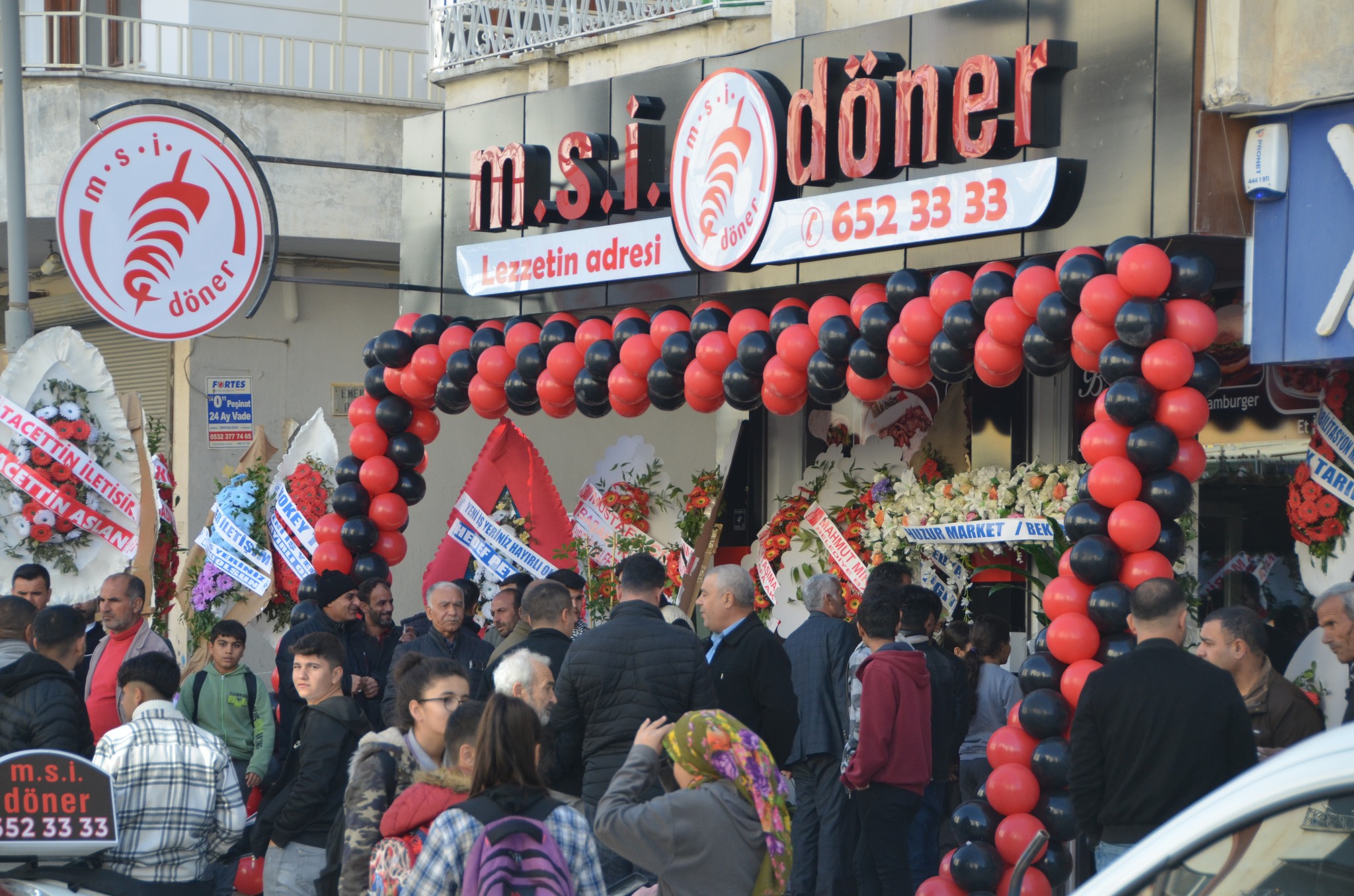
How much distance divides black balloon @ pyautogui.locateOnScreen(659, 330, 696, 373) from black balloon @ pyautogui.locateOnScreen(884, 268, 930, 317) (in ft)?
5.16

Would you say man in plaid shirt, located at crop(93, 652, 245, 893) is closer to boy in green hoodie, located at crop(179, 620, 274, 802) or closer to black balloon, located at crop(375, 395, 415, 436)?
boy in green hoodie, located at crop(179, 620, 274, 802)

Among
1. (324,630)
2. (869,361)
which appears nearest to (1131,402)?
(869,361)

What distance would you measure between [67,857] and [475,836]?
247cm

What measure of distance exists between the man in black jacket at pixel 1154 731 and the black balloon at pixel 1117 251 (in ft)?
7.24

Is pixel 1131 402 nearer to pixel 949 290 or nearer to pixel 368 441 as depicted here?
pixel 949 290

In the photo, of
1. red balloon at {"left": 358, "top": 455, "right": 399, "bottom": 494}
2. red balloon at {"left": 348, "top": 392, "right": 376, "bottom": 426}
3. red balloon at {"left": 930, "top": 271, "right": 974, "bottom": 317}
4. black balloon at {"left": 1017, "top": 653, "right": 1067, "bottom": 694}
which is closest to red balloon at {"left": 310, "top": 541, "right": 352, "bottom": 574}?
red balloon at {"left": 358, "top": 455, "right": 399, "bottom": 494}

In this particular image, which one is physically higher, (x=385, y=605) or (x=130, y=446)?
(x=130, y=446)

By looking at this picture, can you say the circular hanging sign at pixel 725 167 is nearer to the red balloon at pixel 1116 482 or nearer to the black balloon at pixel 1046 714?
the red balloon at pixel 1116 482

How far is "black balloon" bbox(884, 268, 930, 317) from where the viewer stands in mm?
9070

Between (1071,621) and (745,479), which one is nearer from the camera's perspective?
(1071,621)

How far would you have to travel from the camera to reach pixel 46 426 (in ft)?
38.2

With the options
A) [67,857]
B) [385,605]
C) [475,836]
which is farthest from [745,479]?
[475,836]

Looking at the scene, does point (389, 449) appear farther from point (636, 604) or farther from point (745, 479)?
point (636, 604)

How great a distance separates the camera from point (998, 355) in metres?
8.45
